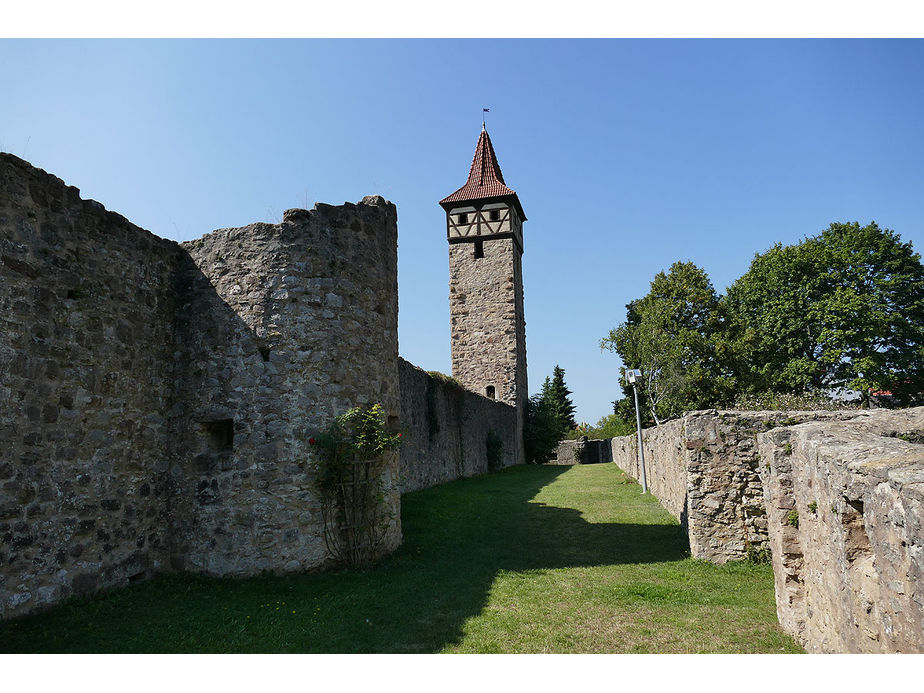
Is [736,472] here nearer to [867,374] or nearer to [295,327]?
[295,327]

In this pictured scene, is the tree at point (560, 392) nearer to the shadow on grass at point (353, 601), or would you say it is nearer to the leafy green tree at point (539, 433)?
the leafy green tree at point (539, 433)

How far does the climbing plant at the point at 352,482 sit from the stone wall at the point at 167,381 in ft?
0.59

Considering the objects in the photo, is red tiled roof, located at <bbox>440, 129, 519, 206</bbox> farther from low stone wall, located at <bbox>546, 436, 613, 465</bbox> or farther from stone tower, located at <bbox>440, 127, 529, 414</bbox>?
low stone wall, located at <bbox>546, 436, 613, 465</bbox>

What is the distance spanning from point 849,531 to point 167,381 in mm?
6685

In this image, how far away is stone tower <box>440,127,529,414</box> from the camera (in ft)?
94.1

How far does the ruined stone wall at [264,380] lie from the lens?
6.46 metres

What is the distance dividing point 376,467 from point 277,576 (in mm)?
1628

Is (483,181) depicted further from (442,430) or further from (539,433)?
(442,430)

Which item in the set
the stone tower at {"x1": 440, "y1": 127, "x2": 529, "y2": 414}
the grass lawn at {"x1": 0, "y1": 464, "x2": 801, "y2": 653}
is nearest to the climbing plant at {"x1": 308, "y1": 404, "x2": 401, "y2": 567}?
the grass lawn at {"x1": 0, "y1": 464, "x2": 801, "y2": 653}

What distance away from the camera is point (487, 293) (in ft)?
96.4

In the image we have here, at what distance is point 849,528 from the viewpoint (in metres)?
3.00

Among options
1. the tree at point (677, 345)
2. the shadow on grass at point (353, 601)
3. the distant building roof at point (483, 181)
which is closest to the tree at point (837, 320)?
the tree at point (677, 345)

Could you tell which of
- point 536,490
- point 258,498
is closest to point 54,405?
point 258,498

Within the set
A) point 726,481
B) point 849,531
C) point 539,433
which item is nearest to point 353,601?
point 849,531
